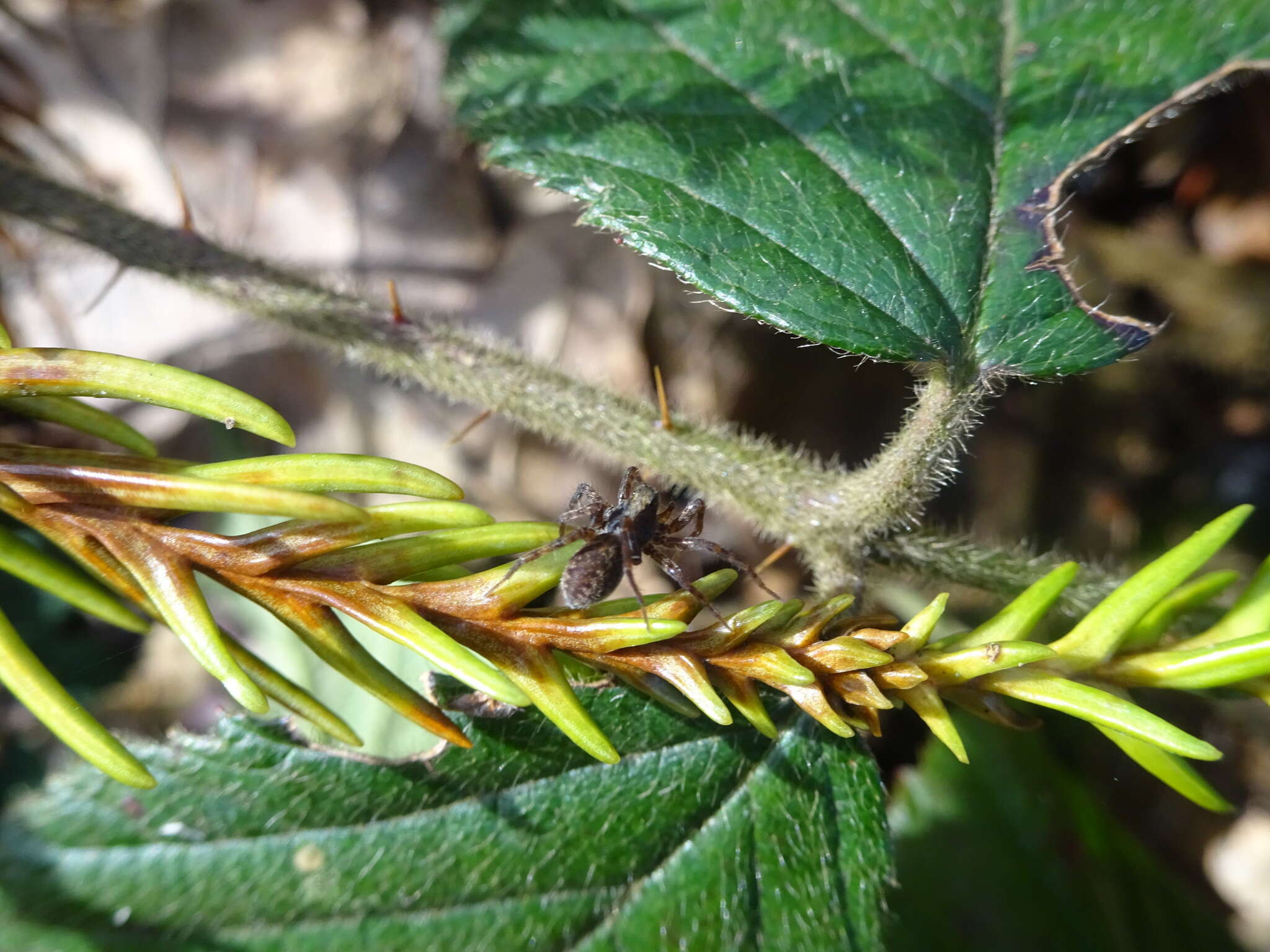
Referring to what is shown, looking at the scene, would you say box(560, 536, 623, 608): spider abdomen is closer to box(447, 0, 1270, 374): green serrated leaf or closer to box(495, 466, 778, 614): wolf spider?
box(495, 466, 778, 614): wolf spider

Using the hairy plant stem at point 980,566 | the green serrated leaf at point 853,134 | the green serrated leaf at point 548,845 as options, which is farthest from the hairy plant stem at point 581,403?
the green serrated leaf at point 548,845

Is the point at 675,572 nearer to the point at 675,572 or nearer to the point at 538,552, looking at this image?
the point at 675,572

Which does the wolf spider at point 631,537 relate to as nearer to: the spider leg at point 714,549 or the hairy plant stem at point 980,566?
the spider leg at point 714,549

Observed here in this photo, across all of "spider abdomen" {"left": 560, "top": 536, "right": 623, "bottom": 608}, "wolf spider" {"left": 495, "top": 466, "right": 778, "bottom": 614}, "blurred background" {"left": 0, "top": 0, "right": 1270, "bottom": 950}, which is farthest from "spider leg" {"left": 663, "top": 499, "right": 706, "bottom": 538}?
"blurred background" {"left": 0, "top": 0, "right": 1270, "bottom": 950}

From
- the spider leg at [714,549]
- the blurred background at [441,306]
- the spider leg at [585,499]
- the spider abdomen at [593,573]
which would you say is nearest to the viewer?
the spider abdomen at [593,573]

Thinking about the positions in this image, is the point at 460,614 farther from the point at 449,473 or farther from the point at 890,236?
the point at 449,473
